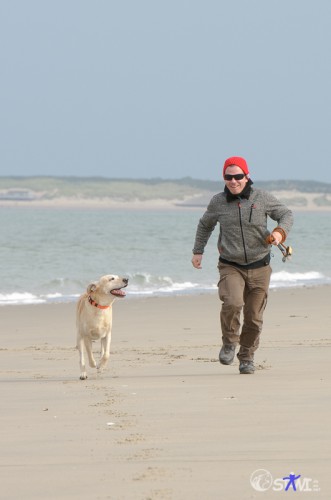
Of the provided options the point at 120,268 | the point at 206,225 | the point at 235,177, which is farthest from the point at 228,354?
the point at 120,268

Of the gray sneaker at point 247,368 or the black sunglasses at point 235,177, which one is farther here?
the gray sneaker at point 247,368

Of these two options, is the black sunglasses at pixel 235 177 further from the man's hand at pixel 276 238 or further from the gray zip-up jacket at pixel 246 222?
the man's hand at pixel 276 238

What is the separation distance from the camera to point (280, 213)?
8602mm

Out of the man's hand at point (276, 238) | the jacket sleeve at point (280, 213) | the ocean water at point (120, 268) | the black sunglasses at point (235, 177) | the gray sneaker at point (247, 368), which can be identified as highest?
the black sunglasses at point (235, 177)

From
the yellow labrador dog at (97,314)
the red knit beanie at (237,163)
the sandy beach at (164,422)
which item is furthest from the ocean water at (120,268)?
the red knit beanie at (237,163)

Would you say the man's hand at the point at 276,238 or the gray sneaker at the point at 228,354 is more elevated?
the man's hand at the point at 276,238

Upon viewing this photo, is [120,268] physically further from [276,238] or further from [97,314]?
[276,238]

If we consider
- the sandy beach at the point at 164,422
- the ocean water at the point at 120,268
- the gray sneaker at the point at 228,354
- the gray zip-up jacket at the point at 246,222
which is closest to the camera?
the sandy beach at the point at 164,422

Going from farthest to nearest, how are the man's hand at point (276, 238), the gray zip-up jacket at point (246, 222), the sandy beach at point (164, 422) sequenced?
1. the gray zip-up jacket at point (246, 222)
2. the man's hand at point (276, 238)
3. the sandy beach at point (164, 422)

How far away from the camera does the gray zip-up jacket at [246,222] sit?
845 centimetres

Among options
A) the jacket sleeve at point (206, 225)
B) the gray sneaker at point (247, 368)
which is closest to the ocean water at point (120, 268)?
the jacket sleeve at point (206, 225)

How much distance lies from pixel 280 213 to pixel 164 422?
268cm

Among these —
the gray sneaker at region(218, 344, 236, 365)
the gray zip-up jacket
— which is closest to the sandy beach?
the gray sneaker at region(218, 344, 236, 365)

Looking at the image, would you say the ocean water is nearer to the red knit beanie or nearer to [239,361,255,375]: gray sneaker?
[239,361,255,375]: gray sneaker
